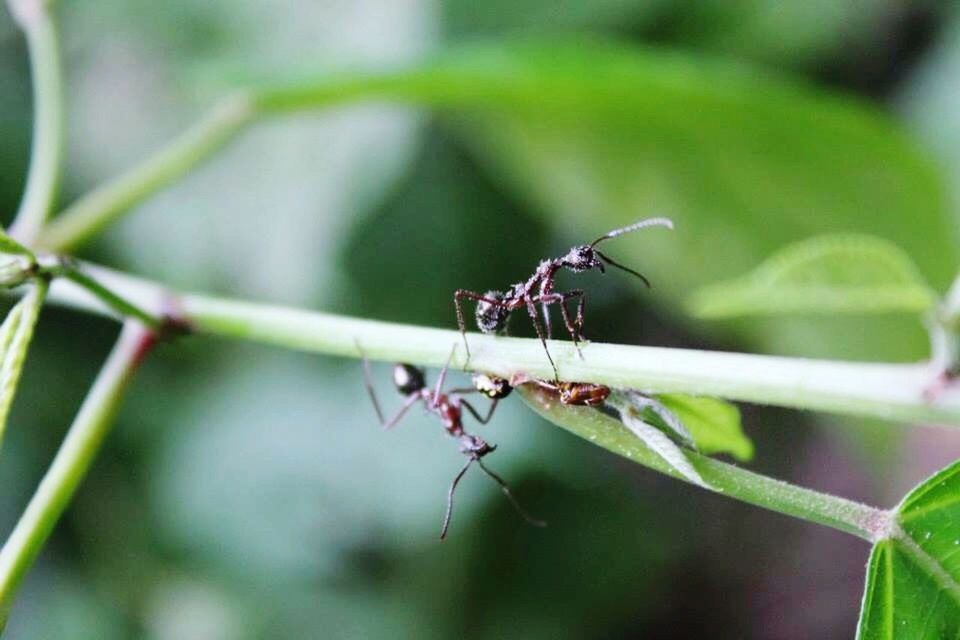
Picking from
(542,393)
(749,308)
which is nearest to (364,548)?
(749,308)

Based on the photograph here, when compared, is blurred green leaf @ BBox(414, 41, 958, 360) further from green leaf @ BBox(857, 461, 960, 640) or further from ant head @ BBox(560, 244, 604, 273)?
green leaf @ BBox(857, 461, 960, 640)

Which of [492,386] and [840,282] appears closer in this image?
[492,386]

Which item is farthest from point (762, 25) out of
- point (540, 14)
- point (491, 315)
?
point (491, 315)

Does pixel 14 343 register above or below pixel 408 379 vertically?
below

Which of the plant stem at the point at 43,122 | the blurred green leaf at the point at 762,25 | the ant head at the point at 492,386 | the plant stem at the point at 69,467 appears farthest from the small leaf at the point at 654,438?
the blurred green leaf at the point at 762,25

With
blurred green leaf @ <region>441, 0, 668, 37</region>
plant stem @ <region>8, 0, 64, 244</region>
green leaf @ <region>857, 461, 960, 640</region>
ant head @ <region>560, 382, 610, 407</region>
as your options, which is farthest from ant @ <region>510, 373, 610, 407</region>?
blurred green leaf @ <region>441, 0, 668, 37</region>

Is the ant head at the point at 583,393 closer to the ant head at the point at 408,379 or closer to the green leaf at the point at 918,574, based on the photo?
the green leaf at the point at 918,574

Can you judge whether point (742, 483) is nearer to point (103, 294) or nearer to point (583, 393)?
point (583, 393)
